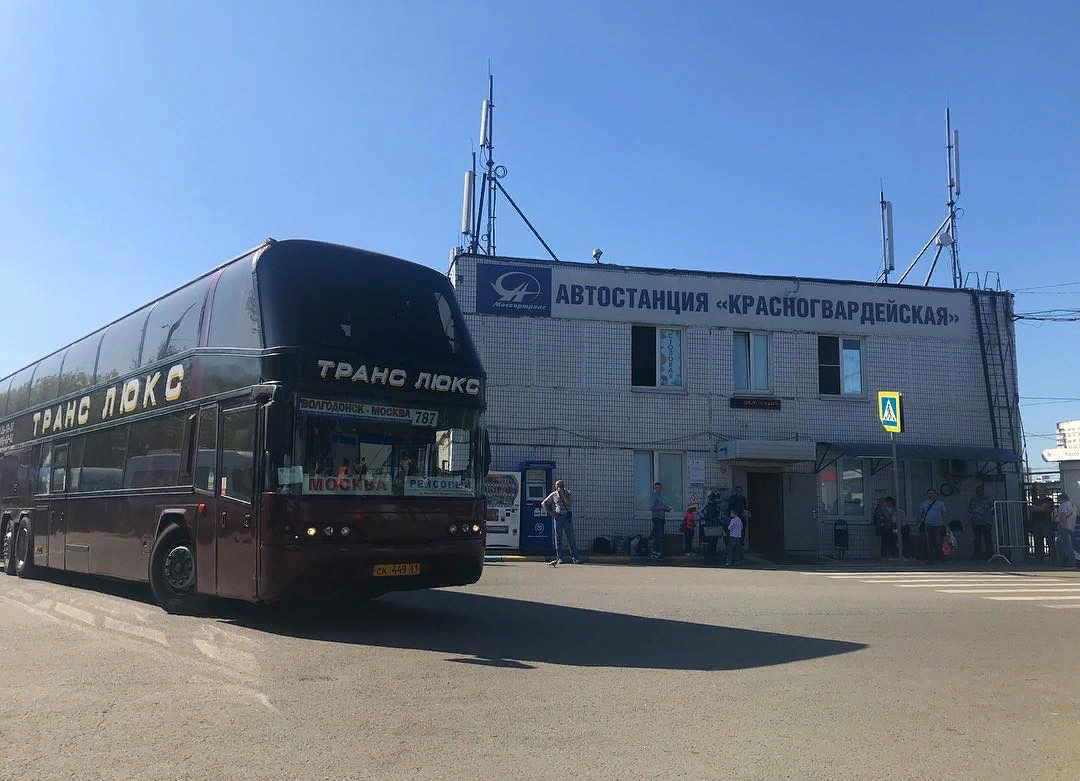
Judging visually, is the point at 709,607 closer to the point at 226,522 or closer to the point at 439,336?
the point at 439,336

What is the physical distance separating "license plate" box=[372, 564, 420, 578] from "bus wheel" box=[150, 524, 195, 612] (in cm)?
242

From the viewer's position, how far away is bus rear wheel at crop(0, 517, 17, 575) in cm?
1655

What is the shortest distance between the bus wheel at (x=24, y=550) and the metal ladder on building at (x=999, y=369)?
23.1m

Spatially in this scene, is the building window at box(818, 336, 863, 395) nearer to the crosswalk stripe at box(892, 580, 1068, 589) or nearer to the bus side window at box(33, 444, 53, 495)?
the crosswalk stripe at box(892, 580, 1068, 589)

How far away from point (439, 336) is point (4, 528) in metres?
11.8

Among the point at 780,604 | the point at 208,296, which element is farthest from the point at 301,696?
the point at 780,604

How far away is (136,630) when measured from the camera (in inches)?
379

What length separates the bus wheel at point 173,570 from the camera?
10.4 metres

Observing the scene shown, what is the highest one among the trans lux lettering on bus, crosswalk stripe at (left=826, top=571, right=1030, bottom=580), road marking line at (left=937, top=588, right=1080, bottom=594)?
the trans lux lettering on bus

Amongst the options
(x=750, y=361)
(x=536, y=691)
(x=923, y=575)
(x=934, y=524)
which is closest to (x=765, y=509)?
(x=750, y=361)

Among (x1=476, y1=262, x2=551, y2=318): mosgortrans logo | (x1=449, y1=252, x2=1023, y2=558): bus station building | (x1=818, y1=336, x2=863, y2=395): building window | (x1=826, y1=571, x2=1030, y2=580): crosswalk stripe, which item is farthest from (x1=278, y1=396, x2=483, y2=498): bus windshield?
(x1=818, y1=336, x2=863, y2=395): building window

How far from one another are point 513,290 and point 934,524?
1161 centimetres

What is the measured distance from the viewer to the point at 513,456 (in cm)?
2291

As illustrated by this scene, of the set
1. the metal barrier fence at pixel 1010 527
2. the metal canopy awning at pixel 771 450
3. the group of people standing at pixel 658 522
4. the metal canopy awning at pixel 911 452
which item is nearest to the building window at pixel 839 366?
the metal canopy awning at pixel 911 452
